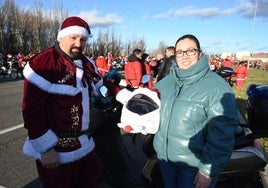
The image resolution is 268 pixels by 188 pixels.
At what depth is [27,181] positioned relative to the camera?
13.8 feet

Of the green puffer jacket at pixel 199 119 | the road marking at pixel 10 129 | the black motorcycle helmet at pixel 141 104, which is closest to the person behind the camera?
the green puffer jacket at pixel 199 119

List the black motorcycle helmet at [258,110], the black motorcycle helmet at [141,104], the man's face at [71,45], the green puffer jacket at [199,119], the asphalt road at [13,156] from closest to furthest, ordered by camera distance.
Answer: the green puffer jacket at [199,119]
the man's face at [71,45]
the black motorcycle helmet at [141,104]
the black motorcycle helmet at [258,110]
the asphalt road at [13,156]

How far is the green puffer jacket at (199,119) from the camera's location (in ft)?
7.29

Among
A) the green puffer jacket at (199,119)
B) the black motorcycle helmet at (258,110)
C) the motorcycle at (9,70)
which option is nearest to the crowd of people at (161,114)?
the green puffer jacket at (199,119)

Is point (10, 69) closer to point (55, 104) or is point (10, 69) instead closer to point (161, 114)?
point (55, 104)

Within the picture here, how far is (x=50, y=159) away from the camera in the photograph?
2387 millimetres

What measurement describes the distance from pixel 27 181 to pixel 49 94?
2303mm

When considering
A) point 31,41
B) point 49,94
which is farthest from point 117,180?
point 31,41

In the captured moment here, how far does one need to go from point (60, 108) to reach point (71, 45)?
479 millimetres

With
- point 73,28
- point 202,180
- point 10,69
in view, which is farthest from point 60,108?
point 10,69

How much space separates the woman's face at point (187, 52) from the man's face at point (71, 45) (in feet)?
2.42

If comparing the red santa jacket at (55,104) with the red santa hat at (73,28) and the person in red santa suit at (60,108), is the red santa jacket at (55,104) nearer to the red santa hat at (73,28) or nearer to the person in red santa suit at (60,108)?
the person in red santa suit at (60,108)

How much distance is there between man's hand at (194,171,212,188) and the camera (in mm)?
2322

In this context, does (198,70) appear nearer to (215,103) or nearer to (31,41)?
(215,103)
